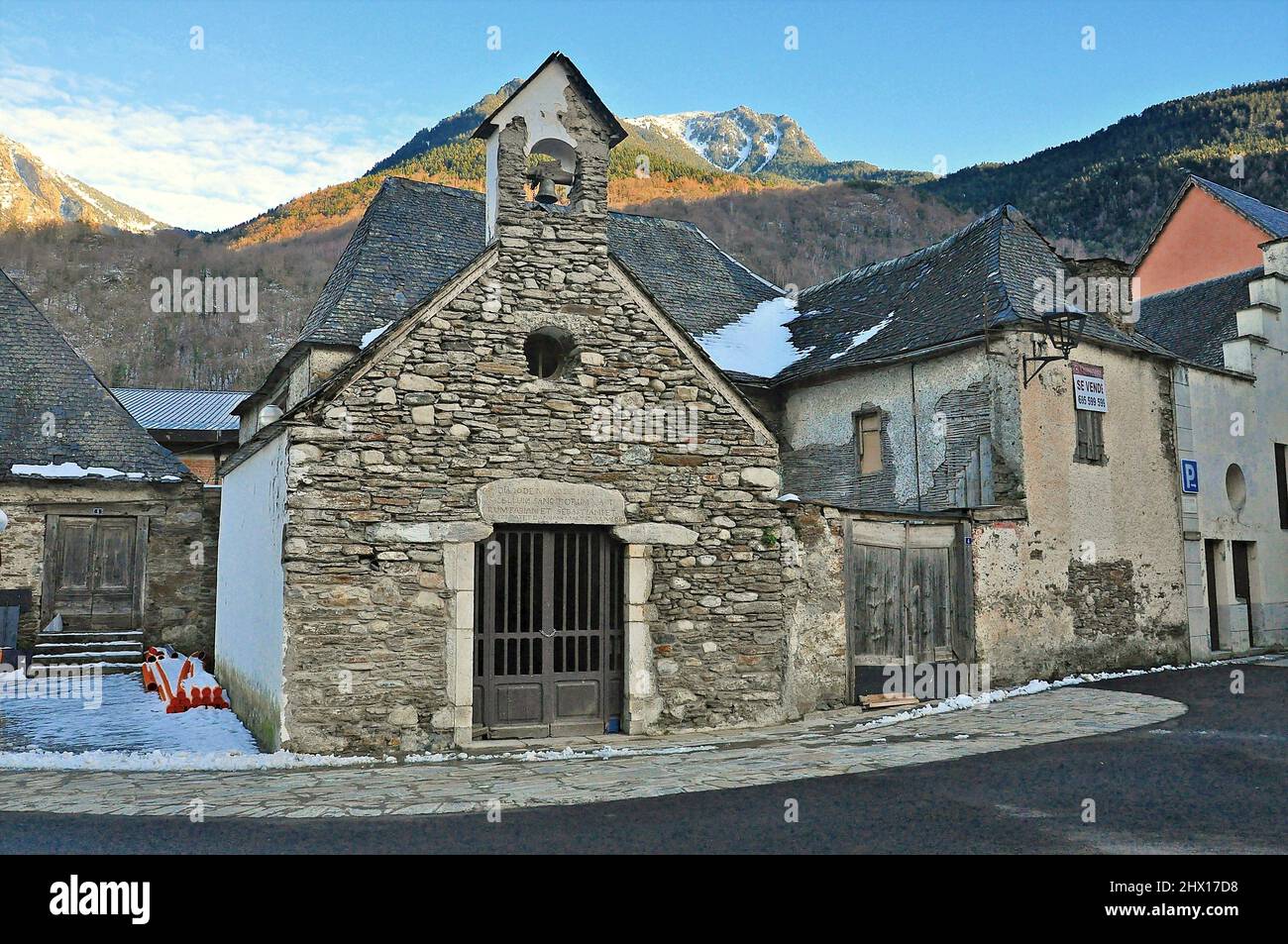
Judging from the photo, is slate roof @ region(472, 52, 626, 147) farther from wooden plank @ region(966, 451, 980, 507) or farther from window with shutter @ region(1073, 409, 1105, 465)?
window with shutter @ region(1073, 409, 1105, 465)

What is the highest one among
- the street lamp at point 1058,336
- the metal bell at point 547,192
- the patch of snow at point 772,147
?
the patch of snow at point 772,147

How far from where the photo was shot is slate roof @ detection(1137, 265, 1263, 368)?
19656 mm

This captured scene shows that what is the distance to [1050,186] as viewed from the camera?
58375mm

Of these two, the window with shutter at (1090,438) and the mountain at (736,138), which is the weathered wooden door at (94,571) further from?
the mountain at (736,138)

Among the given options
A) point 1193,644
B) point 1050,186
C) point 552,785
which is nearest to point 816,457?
point 1193,644

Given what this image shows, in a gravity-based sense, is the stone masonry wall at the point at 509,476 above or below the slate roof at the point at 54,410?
below

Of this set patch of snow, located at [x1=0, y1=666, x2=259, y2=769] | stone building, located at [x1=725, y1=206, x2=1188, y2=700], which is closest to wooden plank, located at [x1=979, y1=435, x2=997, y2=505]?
stone building, located at [x1=725, y1=206, x2=1188, y2=700]

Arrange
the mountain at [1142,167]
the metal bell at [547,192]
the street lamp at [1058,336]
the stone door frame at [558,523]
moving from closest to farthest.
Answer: the stone door frame at [558,523] < the metal bell at [547,192] < the street lamp at [1058,336] < the mountain at [1142,167]

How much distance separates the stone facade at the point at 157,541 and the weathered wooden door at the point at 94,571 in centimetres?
16

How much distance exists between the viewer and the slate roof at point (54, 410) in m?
17.0

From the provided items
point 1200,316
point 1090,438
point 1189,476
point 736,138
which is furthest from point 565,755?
point 736,138

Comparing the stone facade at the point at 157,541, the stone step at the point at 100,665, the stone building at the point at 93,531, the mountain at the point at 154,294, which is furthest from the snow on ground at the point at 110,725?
the mountain at the point at 154,294
